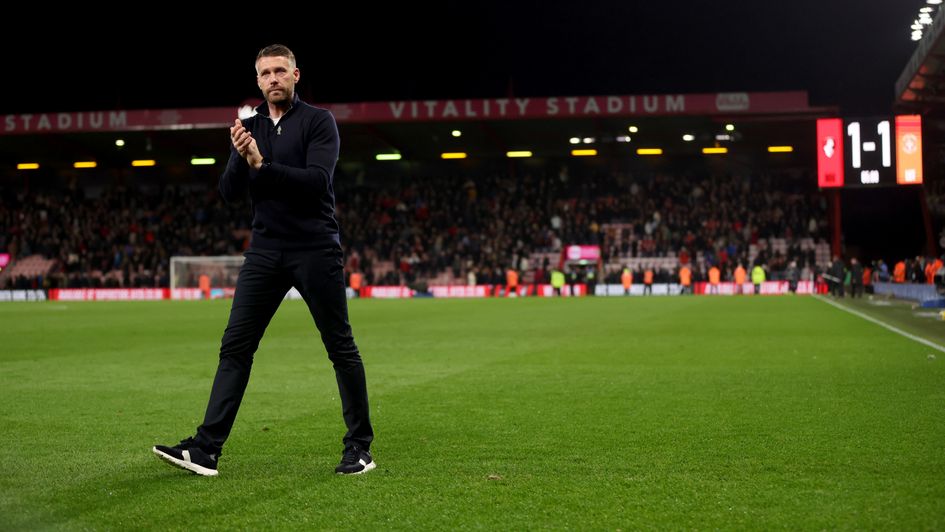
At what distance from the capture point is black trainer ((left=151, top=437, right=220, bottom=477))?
5.12 meters

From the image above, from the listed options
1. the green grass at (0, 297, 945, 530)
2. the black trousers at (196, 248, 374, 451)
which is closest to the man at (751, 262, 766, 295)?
the green grass at (0, 297, 945, 530)

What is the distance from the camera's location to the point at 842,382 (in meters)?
9.38

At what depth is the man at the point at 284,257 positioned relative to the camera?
5.25m

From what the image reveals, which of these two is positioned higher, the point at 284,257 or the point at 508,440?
the point at 284,257

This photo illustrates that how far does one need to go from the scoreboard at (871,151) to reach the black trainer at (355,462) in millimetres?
27150

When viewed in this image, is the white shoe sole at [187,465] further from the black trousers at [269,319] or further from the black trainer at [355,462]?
the black trainer at [355,462]

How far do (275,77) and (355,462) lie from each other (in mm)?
2072

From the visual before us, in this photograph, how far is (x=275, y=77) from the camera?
17.3 ft

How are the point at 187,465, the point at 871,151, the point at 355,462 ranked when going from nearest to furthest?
the point at 187,465 → the point at 355,462 → the point at 871,151

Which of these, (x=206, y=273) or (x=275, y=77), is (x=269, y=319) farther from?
(x=206, y=273)

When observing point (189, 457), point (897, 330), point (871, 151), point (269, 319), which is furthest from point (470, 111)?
point (189, 457)

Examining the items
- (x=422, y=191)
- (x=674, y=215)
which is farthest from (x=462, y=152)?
(x=674, y=215)

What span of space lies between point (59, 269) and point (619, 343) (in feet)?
142

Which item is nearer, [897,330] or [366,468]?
[366,468]
